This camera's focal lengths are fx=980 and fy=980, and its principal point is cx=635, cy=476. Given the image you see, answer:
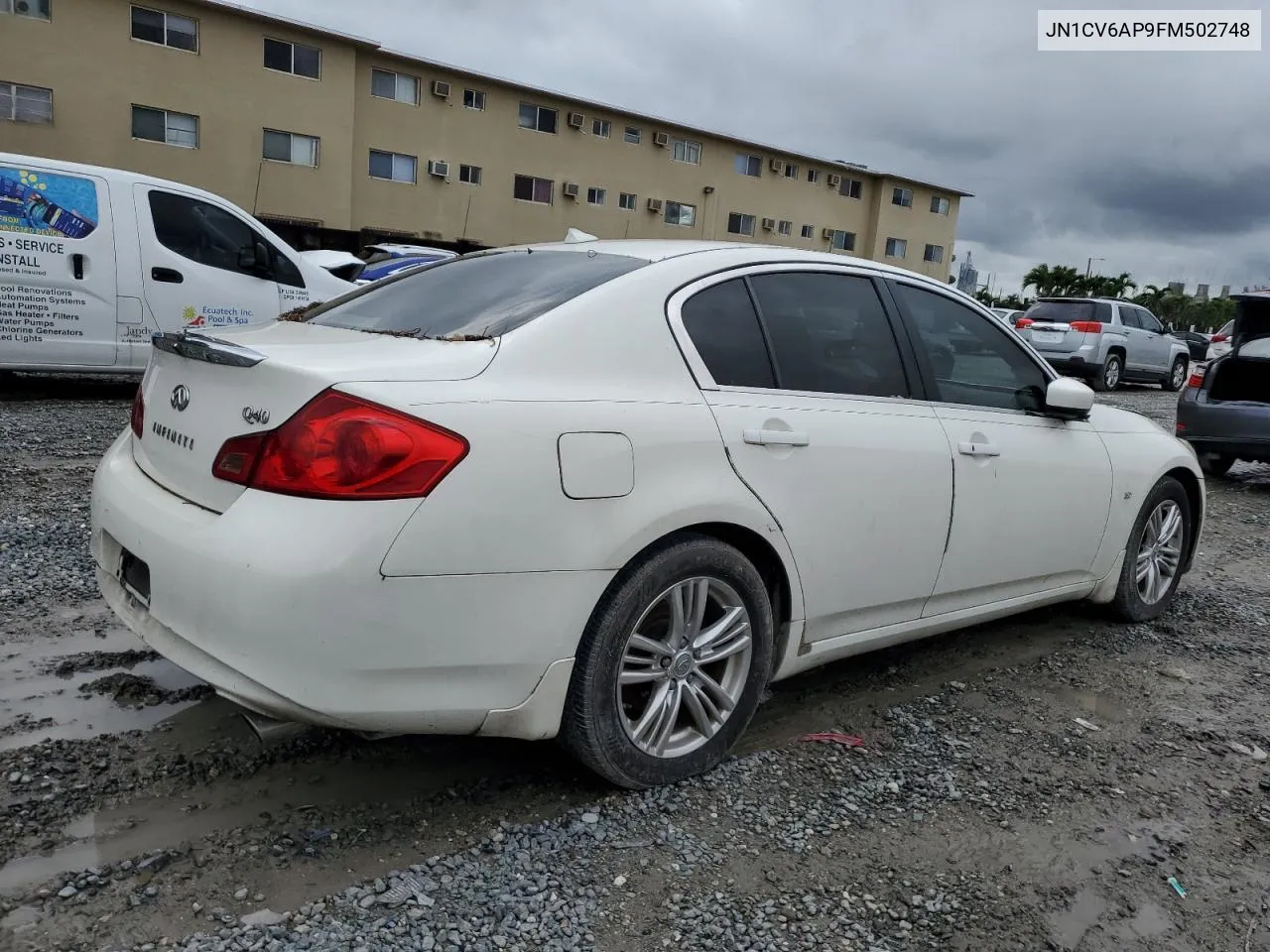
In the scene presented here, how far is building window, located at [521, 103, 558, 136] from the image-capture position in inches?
1256

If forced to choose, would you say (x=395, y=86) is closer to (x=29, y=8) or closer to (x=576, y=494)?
(x=29, y=8)

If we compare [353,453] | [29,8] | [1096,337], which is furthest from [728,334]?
[29,8]

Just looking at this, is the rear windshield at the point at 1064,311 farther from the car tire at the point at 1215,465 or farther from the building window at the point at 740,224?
the building window at the point at 740,224

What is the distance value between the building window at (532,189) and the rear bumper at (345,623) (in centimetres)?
3124

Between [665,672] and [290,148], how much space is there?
27.8 meters

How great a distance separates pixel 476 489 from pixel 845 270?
175cm

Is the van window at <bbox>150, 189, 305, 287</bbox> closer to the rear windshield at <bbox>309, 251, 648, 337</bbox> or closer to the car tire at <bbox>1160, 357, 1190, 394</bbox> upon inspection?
the rear windshield at <bbox>309, 251, 648, 337</bbox>

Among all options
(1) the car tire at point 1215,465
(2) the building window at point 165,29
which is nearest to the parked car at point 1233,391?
(1) the car tire at point 1215,465

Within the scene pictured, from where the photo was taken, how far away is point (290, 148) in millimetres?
26969

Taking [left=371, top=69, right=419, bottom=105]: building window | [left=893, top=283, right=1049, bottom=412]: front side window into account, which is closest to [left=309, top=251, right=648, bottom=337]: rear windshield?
[left=893, top=283, right=1049, bottom=412]: front side window

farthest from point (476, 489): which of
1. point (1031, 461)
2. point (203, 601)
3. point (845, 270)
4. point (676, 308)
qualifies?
point (1031, 461)

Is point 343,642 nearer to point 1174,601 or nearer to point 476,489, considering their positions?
point 476,489

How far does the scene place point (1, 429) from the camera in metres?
6.90

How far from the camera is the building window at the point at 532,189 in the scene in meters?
32.1
